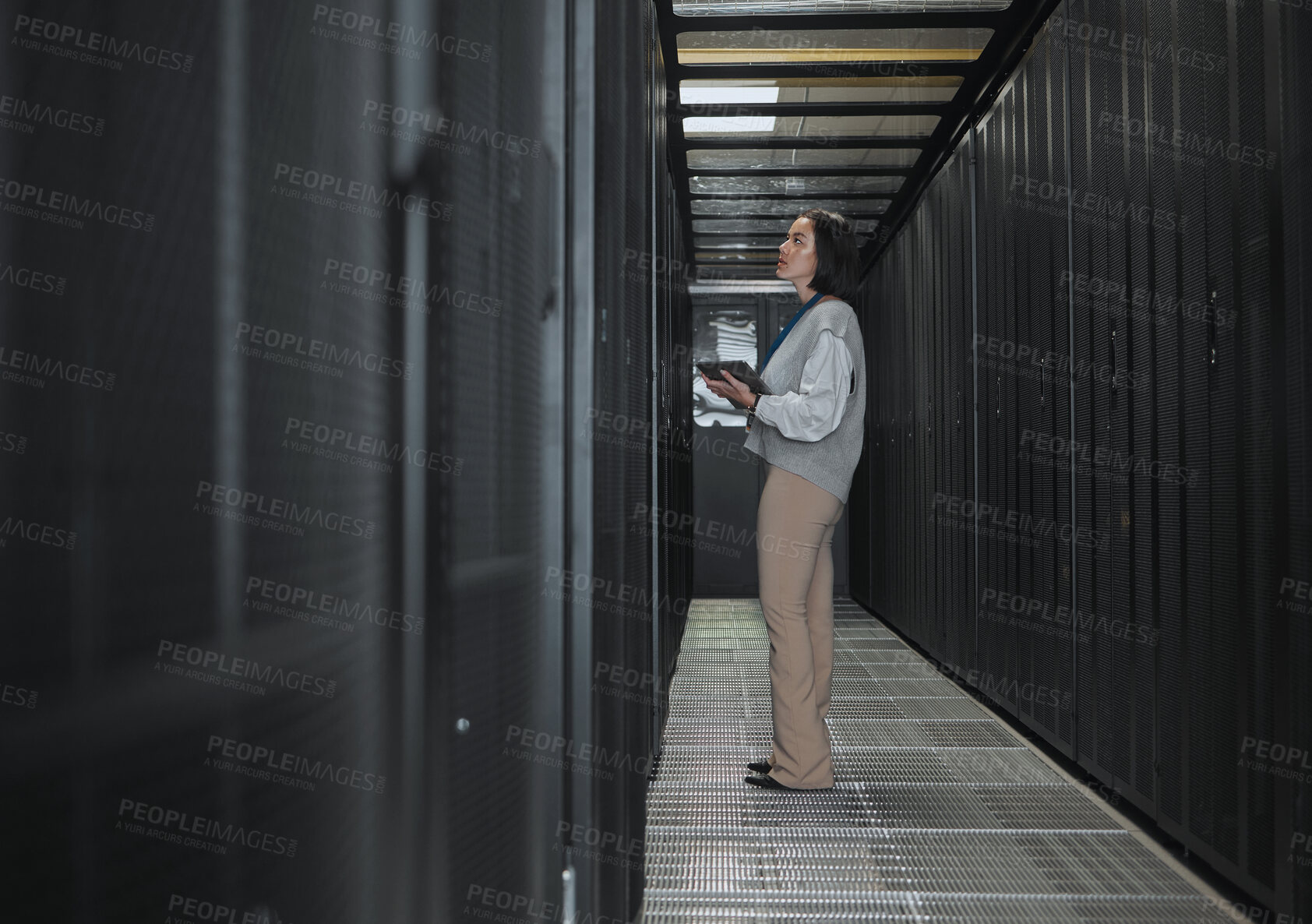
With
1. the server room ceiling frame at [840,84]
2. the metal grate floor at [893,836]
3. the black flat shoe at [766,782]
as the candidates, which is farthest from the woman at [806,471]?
the server room ceiling frame at [840,84]

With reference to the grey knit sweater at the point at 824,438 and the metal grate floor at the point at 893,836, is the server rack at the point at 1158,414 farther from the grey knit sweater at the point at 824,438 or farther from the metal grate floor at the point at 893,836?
the grey knit sweater at the point at 824,438

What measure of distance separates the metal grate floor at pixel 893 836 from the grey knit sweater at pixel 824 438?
1.00 meters

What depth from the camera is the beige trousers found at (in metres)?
2.84

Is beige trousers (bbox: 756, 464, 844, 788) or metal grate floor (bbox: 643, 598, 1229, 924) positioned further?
beige trousers (bbox: 756, 464, 844, 788)

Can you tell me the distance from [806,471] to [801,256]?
0.73 m

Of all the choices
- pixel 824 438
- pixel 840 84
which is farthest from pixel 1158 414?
pixel 840 84

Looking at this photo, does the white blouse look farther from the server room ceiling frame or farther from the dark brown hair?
the server room ceiling frame

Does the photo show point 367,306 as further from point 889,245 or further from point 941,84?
point 889,245

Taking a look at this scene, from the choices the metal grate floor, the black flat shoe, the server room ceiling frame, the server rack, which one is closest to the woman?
the black flat shoe

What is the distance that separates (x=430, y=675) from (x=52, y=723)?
378 mm

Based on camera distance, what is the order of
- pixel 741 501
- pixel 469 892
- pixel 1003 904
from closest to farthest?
pixel 469 892
pixel 1003 904
pixel 741 501

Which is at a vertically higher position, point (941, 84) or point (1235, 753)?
point (941, 84)

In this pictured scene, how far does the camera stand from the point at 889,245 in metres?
6.66

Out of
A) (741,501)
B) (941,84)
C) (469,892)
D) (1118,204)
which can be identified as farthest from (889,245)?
(469,892)
